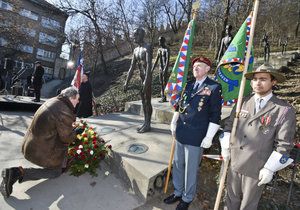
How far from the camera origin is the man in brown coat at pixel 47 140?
387 centimetres

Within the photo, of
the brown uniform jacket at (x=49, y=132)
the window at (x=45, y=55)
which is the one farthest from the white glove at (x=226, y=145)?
the window at (x=45, y=55)

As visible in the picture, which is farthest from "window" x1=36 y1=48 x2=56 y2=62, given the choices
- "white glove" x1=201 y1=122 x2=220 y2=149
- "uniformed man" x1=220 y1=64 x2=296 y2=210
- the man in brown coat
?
"uniformed man" x1=220 y1=64 x2=296 y2=210

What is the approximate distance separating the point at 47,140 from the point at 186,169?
2.17 m

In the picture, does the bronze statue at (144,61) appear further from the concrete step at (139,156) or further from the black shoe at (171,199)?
the black shoe at (171,199)

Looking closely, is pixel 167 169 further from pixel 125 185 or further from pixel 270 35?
pixel 270 35

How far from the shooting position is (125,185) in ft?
14.2

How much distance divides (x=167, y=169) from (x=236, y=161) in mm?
1505

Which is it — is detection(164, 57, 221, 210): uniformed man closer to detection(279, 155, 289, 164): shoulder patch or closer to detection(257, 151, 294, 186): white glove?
detection(257, 151, 294, 186): white glove

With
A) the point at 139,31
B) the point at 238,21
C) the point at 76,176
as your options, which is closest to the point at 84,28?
the point at 238,21

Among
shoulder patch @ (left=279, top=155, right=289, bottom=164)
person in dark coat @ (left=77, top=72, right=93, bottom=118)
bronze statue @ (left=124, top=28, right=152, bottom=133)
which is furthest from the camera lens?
person in dark coat @ (left=77, top=72, right=93, bottom=118)

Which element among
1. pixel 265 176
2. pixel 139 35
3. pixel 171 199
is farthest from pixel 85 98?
pixel 265 176

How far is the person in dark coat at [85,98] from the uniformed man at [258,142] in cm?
522

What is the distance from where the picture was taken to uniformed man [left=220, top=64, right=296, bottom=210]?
8.44 ft

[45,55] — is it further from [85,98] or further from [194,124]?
[194,124]
